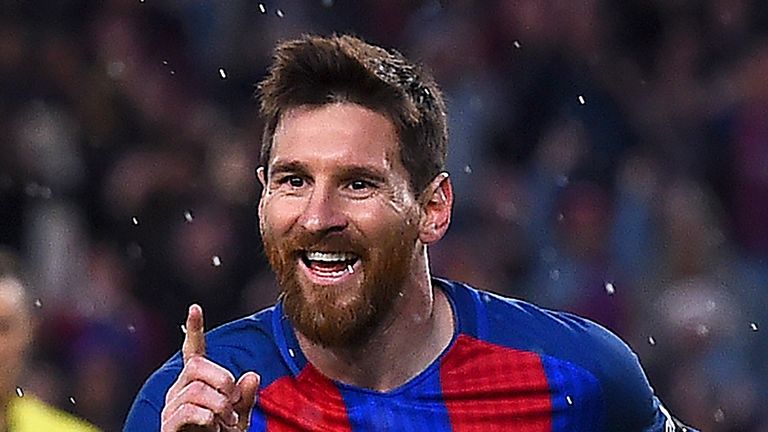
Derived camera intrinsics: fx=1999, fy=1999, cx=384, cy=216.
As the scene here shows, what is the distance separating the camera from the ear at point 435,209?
3631mm

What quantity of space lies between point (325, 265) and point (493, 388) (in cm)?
48

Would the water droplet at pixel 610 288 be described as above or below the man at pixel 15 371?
below

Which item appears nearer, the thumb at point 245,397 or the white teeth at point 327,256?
the thumb at point 245,397

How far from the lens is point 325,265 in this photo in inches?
133

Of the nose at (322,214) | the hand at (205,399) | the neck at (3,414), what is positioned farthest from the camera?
the neck at (3,414)

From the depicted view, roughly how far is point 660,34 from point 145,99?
2.10 metres

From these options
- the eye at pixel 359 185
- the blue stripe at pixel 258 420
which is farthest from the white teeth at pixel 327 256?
the blue stripe at pixel 258 420

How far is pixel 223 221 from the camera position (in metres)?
7.42

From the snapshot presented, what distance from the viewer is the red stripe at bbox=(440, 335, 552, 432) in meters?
3.64

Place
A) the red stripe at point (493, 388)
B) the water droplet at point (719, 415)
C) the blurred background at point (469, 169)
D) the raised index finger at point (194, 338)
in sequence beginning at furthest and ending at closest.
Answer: the blurred background at point (469, 169) → the water droplet at point (719, 415) → the red stripe at point (493, 388) → the raised index finger at point (194, 338)

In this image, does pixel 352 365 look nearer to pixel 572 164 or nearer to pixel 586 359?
pixel 586 359

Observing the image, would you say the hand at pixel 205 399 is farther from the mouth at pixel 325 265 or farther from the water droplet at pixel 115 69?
the water droplet at pixel 115 69

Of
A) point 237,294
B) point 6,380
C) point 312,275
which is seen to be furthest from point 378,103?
point 237,294

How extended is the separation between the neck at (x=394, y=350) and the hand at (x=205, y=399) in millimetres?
632
